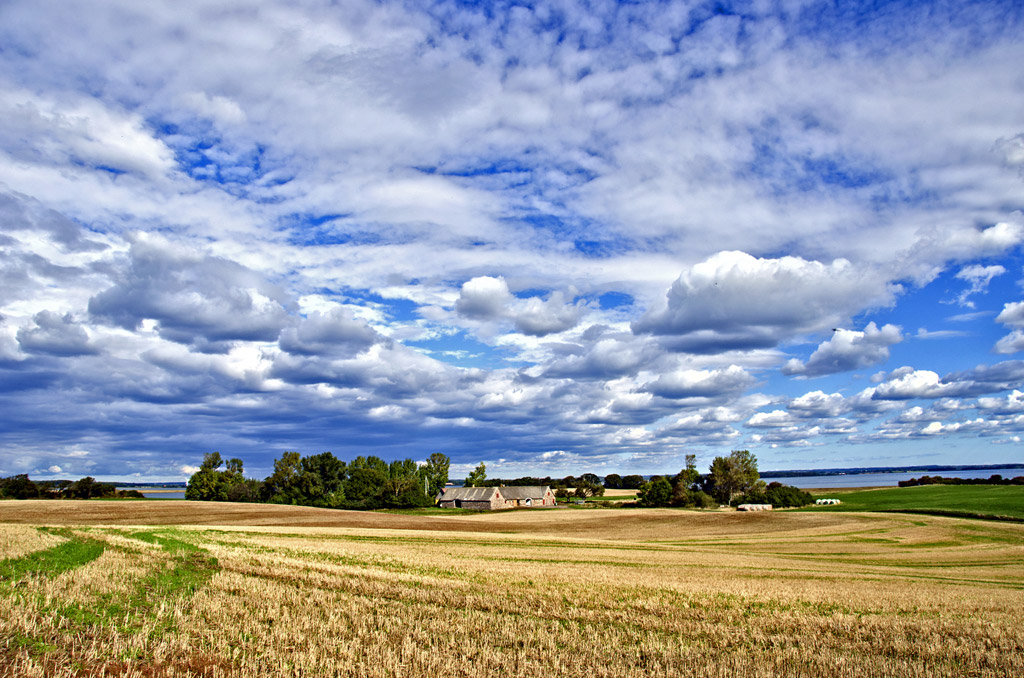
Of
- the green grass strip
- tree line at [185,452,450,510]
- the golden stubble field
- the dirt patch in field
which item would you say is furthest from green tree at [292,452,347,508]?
the green grass strip

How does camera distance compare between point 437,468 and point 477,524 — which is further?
point 437,468

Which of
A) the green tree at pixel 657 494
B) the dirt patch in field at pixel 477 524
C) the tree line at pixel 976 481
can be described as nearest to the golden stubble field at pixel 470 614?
the dirt patch in field at pixel 477 524

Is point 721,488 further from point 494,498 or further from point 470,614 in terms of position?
point 470,614

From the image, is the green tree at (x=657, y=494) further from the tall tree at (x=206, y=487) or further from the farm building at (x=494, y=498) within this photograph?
the tall tree at (x=206, y=487)

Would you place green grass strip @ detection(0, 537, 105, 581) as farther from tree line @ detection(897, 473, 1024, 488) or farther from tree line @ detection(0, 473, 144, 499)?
tree line @ detection(897, 473, 1024, 488)

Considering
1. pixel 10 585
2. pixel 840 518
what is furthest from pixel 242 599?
pixel 840 518

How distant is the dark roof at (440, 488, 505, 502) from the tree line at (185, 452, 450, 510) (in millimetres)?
4425

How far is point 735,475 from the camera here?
461ft

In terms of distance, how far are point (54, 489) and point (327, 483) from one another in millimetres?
60035

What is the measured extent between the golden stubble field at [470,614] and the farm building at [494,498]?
101690 millimetres

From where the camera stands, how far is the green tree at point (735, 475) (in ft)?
461

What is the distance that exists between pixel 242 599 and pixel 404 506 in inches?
4574

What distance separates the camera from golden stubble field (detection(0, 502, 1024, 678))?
11.8 m

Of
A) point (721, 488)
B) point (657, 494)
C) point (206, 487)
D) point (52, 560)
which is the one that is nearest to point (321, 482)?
point (206, 487)
